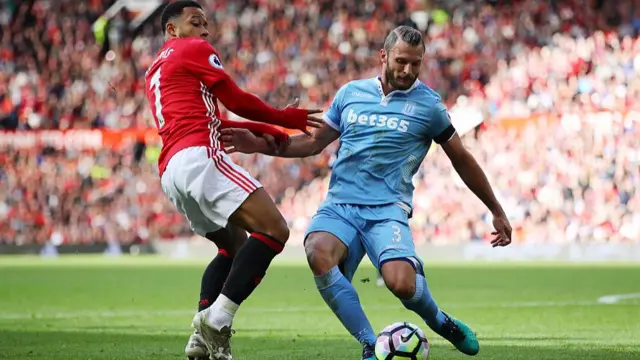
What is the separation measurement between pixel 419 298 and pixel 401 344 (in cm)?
48

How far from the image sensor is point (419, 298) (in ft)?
22.2

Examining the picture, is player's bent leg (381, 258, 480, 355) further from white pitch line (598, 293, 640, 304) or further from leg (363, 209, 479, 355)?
white pitch line (598, 293, 640, 304)

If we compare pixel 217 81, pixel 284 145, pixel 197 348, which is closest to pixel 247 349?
pixel 197 348

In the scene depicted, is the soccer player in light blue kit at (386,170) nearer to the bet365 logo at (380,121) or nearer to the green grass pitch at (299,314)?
the bet365 logo at (380,121)

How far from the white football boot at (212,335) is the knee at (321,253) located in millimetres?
644

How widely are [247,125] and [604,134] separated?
1957 cm

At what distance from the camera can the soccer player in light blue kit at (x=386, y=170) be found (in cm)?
682

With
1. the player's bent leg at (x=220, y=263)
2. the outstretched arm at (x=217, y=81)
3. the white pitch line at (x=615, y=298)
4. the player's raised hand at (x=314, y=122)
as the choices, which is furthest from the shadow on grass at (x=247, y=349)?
the white pitch line at (x=615, y=298)

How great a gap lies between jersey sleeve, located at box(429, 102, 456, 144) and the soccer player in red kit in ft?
3.05

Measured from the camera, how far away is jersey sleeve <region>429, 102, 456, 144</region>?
702cm

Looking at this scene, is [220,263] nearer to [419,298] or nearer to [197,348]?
[197,348]

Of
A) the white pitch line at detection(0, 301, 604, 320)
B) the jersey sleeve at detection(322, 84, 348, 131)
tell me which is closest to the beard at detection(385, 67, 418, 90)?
the jersey sleeve at detection(322, 84, 348, 131)

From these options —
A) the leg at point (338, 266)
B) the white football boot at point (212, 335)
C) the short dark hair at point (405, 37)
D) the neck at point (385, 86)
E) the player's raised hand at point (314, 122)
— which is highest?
the short dark hair at point (405, 37)

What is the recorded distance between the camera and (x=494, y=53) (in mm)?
29297
